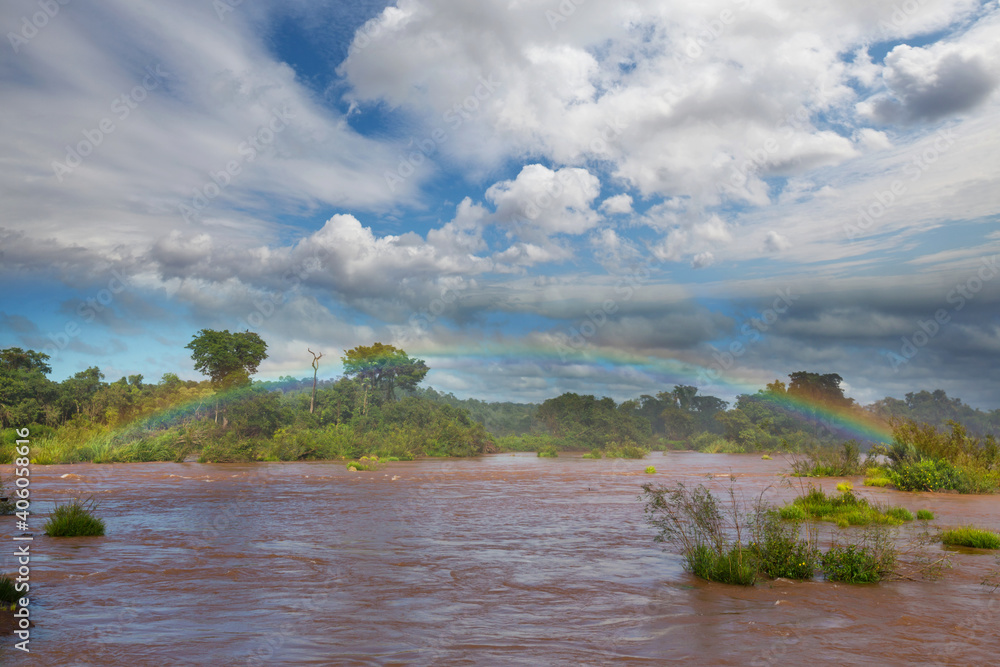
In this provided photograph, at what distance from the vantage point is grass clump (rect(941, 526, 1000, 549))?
10430 millimetres

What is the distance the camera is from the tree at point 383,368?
62.1 m

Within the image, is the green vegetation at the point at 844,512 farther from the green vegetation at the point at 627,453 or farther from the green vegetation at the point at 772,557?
the green vegetation at the point at 627,453

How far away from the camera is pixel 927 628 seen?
6.23 metres

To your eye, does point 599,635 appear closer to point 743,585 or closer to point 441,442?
point 743,585

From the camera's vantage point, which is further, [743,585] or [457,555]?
[457,555]

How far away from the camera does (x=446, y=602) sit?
7477mm

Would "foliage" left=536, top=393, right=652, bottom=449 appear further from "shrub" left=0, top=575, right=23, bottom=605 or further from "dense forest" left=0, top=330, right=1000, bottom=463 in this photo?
"shrub" left=0, top=575, right=23, bottom=605

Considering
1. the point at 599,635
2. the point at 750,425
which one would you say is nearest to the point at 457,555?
the point at 599,635

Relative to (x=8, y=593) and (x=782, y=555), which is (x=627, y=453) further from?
(x=8, y=593)

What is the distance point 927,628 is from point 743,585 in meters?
2.27

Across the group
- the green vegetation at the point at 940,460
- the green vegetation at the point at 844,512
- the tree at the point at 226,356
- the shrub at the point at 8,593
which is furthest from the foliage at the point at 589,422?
the shrub at the point at 8,593

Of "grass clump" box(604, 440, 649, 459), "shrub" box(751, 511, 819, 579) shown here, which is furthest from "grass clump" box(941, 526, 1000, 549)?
"grass clump" box(604, 440, 649, 459)

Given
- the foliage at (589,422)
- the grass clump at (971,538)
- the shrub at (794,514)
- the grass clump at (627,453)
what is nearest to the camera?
the grass clump at (971,538)

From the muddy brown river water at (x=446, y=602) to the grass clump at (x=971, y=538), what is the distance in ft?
1.67
